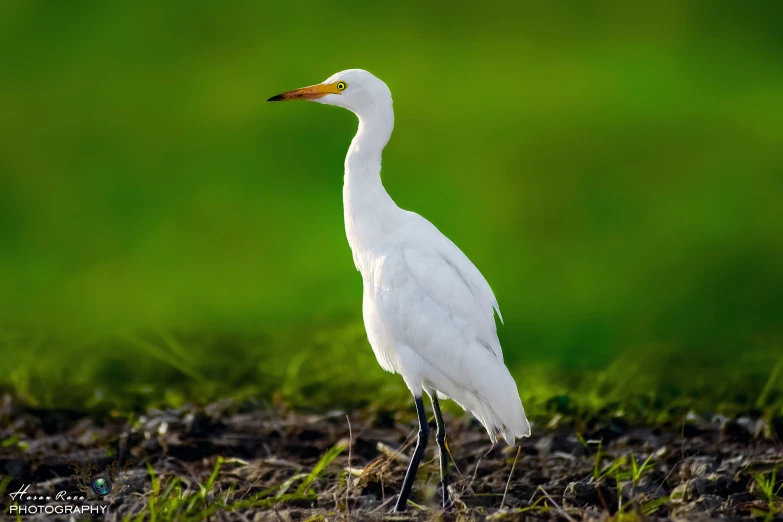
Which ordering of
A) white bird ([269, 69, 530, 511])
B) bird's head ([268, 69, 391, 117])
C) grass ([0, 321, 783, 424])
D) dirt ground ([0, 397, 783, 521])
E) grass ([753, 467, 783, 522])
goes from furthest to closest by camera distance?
grass ([0, 321, 783, 424]) < bird's head ([268, 69, 391, 117]) < white bird ([269, 69, 530, 511]) < dirt ground ([0, 397, 783, 521]) < grass ([753, 467, 783, 522])

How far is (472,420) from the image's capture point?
418cm

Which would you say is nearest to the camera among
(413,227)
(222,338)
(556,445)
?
(413,227)

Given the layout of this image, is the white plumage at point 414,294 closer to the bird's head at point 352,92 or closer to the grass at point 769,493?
the bird's head at point 352,92

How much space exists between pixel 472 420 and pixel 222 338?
1.76 metres

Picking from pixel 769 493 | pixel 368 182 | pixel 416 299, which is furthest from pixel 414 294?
pixel 769 493

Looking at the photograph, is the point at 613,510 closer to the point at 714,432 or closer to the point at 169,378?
the point at 714,432

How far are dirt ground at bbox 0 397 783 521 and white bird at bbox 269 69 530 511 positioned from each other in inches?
9.9

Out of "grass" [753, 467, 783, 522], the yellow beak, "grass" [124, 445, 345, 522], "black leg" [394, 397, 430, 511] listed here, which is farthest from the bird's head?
"grass" [753, 467, 783, 522]

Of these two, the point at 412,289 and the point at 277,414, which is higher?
the point at 412,289

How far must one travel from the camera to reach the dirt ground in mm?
3076

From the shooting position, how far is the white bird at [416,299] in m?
3.20

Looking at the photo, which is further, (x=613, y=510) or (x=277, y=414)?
(x=277, y=414)

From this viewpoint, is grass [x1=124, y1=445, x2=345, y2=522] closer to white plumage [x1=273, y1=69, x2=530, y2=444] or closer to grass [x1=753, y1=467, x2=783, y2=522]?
white plumage [x1=273, y1=69, x2=530, y2=444]

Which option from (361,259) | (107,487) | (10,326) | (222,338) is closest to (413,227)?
(361,259)
